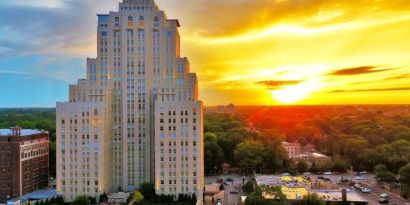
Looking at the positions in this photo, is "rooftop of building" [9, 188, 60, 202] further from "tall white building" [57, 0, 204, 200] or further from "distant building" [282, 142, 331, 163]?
"distant building" [282, 142, 331, 163]

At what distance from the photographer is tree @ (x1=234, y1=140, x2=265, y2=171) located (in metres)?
102

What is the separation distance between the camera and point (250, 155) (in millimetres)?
102312

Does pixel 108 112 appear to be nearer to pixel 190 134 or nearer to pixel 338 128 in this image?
pixel 190 134

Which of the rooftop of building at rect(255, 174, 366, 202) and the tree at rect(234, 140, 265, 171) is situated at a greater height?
the tree at rect(234, 140, 265, 171)

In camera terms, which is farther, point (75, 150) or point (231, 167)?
point (231, 167)

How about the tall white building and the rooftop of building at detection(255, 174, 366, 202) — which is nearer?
the rooftop of building at detection(255, 174, 366, 202)

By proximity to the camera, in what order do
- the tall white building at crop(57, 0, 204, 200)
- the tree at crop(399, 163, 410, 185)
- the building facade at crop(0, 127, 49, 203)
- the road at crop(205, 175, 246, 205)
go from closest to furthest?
1. the building facade at crop(0, 127, 49, 203)
2. the tall white building at crop(57, 0, 204, 200)
3. the road at crop(205, 175, 246, 205)
4. the tree at crop(399, 163, 410, 185)

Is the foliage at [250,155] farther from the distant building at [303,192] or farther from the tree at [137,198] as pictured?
the tree at [137,198]

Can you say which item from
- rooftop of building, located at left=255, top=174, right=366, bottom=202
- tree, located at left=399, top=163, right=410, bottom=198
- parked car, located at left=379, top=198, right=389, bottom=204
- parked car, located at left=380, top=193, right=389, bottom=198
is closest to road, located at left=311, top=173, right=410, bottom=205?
parked car, located at left=380, top=193, right=389, bottom=198

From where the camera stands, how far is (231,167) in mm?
111375

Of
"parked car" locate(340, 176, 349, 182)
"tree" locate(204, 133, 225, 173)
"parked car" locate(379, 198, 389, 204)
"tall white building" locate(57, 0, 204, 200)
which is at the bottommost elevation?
"parked car" locate(379, 198, 389, 204)

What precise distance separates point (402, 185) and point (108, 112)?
60.3 metres

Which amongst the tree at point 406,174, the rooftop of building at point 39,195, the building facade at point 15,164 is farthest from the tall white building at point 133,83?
the tree at point 406,174

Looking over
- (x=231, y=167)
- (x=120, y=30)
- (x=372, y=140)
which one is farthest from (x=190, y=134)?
(x=372, y=140)
